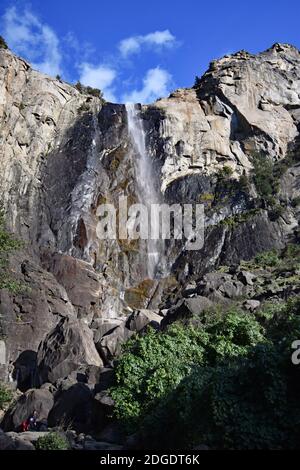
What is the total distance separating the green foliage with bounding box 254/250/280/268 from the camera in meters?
34.8

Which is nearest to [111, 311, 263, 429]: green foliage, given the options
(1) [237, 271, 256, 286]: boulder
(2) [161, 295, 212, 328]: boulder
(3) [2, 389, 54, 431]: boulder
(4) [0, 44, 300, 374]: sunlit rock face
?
(2) [161, 295, 212, 328]: boulder

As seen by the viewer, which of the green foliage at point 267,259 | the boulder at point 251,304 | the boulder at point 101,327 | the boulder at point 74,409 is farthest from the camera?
the green foliage at point 267,259

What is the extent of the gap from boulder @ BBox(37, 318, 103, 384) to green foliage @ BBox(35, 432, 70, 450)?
405 inches

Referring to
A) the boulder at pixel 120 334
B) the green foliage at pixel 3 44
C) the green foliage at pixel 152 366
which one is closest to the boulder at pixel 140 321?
the boulder at pixel 120 334

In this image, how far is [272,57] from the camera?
6109cm

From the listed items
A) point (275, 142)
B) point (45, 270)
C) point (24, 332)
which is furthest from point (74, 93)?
point (24, 332)

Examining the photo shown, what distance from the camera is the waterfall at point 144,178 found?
4241cm

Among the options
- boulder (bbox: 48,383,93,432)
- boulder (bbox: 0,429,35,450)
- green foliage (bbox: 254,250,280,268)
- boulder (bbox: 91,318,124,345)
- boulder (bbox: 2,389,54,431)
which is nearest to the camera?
boulder (bbox: 0,429,35,450)

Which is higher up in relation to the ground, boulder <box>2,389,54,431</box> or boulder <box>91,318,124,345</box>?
boulder <box>91,318,124,345</box>

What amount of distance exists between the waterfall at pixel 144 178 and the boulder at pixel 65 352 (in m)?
16.3

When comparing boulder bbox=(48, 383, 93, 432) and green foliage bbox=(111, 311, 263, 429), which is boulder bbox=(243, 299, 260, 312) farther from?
boulder bbox=(48, 383, 93, 432)

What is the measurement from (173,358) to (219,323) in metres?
2.67

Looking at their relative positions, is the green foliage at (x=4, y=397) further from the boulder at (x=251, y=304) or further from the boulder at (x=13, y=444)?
the boulder at (x=251, y=304)
